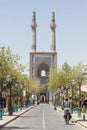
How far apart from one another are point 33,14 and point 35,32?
8.23 meters

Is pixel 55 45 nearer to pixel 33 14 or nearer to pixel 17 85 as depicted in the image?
pixel 33 14

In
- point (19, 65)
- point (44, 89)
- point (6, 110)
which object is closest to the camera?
point (6, 110)

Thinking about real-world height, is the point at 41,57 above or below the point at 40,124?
above

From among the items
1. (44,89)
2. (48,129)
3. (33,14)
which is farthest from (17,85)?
(44,89)

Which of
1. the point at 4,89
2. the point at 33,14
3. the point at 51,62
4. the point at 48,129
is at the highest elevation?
the point at 33,14

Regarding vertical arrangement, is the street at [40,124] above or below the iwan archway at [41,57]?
below

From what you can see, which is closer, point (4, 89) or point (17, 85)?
point (4, 89)

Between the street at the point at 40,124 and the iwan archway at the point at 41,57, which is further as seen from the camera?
the iwan archway at the point at 41,57

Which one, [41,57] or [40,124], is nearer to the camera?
[40,124]

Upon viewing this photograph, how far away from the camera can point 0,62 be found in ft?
146

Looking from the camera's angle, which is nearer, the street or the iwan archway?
the street

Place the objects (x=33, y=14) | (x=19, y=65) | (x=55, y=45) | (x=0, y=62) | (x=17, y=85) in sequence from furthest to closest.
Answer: (x=33, y=14), (x=55, y=45), (x=17, y=85), (x=19, y=65), (x=0, y=62)

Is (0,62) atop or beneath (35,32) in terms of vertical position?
beneath

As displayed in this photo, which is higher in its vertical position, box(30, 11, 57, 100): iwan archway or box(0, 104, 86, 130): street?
box(30, 11, 57, 100): iwan archway
